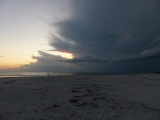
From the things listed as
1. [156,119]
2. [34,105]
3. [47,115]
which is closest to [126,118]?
[156,119]

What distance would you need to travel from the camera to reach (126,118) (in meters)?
12.6

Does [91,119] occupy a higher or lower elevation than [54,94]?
lower

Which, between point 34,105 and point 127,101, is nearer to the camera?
point 34,105

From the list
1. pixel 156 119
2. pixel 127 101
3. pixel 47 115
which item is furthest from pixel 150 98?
A: pixel 47 115

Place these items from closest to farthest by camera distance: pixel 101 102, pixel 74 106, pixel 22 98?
pixel 74 106, pixel 101 102, pixel 22 98

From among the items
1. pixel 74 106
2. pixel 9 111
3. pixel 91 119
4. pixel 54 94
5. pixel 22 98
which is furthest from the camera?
pixel 54 94

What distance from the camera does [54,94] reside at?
1892cm

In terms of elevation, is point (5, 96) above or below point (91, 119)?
above

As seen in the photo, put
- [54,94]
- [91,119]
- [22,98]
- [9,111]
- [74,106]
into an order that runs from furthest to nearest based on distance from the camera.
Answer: [54,94] → [22,98] → [74,106] → [9,111] → [91,119]

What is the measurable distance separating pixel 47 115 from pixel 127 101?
6398 millimetres

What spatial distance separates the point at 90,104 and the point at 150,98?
5.67 meters

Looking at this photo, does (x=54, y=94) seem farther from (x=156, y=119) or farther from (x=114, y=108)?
(x=156, y=119)

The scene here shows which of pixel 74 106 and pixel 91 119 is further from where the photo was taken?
pixel 74 106

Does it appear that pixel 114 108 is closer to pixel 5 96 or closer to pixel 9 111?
pixel 9 111
